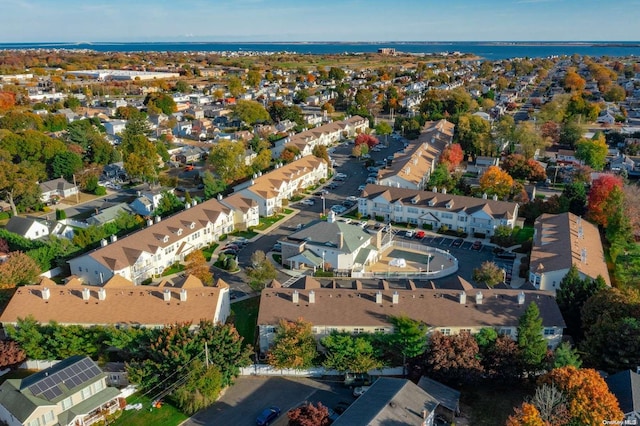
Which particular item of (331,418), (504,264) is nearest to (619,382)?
(331,418)

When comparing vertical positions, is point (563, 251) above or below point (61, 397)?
above

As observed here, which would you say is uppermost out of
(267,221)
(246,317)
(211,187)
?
(211,187)

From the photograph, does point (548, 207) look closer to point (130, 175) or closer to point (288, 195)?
point (288, 195)

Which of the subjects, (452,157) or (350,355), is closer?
(350,355)

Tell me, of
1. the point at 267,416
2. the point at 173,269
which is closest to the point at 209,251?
the point at 173,269

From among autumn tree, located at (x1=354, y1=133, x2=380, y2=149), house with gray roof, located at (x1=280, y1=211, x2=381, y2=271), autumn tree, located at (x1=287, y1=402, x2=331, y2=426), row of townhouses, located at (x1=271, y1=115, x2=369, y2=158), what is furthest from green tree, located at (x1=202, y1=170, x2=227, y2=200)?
autumn tree, located at (x1=287, y1=402, x2=331, y2=426)

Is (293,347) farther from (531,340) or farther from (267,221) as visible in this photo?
(267,221)

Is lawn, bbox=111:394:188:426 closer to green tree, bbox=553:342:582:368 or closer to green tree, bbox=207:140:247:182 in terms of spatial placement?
green tree, bbox=553:342:582:368
